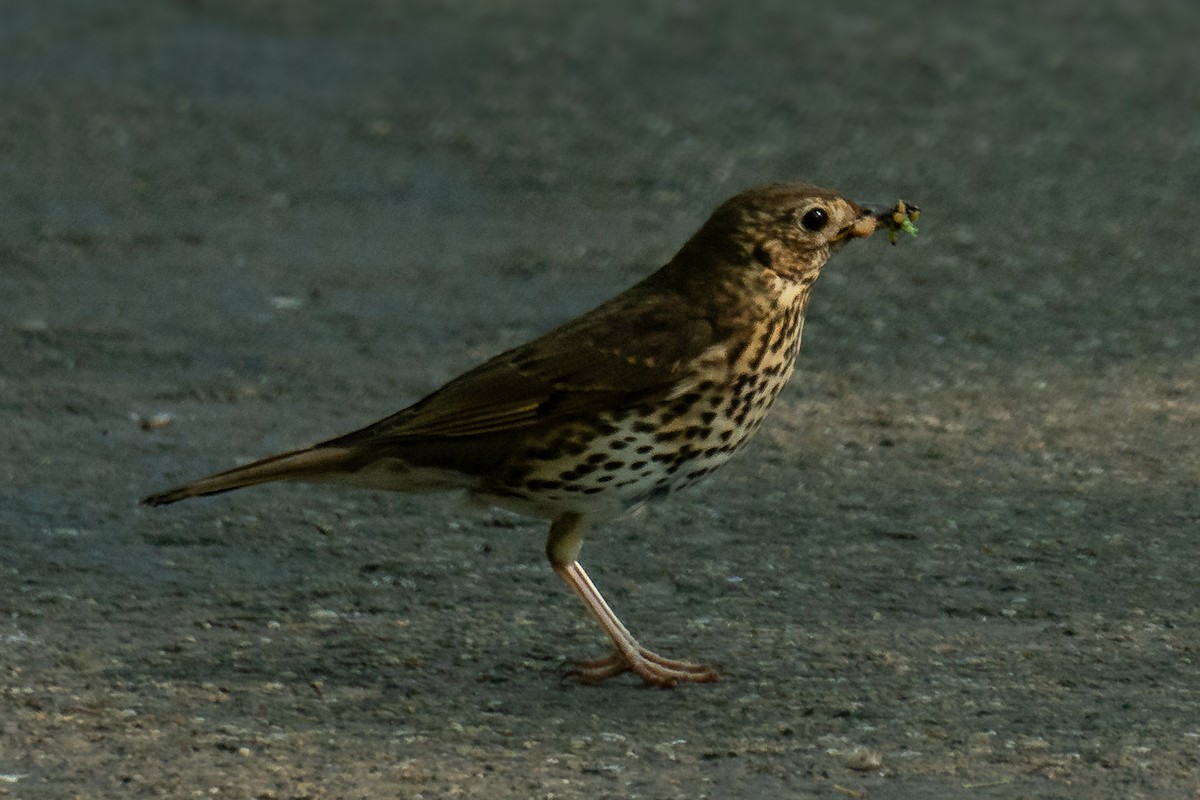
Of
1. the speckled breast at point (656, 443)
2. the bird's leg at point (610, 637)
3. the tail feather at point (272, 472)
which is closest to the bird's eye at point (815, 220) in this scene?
the speckled breast at point (656, 443)

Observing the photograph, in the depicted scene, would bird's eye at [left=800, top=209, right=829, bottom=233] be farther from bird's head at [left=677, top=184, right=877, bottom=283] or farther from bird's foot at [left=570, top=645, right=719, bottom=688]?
bird's foot at [left=570, top=645, right=719, bottom=688]

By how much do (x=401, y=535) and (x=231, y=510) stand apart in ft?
1.77

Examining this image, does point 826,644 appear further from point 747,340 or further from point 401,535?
point 401,535

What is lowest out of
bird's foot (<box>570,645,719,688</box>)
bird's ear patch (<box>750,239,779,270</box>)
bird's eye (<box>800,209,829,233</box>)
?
bird's foot (<box>570,645,719,688</box>)

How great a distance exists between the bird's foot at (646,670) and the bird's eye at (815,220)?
104 centimetres

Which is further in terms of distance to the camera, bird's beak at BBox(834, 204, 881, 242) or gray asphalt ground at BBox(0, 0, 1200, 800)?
bird's beak at BBox(834, 204, 881, 242)

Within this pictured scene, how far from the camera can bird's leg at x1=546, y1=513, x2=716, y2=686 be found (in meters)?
4.64

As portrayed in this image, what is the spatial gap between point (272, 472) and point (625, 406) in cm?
82

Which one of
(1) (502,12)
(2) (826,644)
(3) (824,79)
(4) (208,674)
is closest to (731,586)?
(2) (826,644)

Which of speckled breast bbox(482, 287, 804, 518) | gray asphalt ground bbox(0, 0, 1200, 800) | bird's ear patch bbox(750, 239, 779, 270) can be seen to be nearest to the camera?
gray asphalt ground bbox(0, 0, 1200, 800)

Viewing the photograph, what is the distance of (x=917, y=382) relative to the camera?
6918mm

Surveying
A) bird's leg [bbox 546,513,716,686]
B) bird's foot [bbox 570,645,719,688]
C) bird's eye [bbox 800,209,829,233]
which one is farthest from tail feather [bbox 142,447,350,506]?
bird's eye [bbox 800,209,829,233]

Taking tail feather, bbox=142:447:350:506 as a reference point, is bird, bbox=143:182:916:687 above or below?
above

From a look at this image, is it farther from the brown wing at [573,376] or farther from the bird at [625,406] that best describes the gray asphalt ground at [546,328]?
the brown wing at [573,376]
